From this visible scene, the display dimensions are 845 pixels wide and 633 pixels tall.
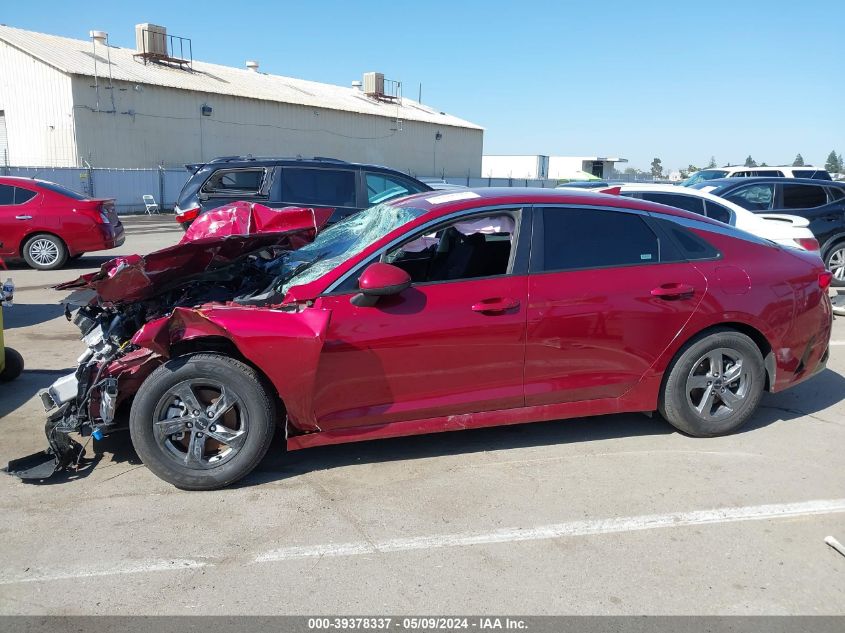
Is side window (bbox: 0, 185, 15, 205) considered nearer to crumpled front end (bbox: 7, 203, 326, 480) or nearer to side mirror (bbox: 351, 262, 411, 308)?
crumpled front end (bbox: 7, 203, 326, 480)

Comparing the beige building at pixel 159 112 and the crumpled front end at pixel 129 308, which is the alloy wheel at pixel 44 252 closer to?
the crumpled front end at pixel 129 308

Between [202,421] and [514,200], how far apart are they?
2281 mm

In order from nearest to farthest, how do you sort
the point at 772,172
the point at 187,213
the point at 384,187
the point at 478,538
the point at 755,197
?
the point at 478,538
the point at 384,187
the point at 187,213
the point at 755,197
the point at 772,172

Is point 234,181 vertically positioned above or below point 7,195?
above

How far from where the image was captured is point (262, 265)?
5.20m

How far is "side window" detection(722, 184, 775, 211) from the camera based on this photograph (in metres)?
10.8

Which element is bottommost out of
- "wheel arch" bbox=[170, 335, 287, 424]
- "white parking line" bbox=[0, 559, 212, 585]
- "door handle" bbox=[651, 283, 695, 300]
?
"white parking line" bbox=[0, 559, 212, 585]

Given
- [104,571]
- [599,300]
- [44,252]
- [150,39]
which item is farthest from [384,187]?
[150,39]

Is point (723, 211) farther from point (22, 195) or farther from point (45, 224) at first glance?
point (22, 195)

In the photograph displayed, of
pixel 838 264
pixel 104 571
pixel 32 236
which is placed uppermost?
pixel 838 264

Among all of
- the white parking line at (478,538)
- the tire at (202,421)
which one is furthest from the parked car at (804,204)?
the tire at (202,421)

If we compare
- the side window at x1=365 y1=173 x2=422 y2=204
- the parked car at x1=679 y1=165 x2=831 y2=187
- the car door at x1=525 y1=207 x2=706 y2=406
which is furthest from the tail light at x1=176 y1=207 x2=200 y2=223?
the parked car at x1=679 y1=165 x2=831 y2=187

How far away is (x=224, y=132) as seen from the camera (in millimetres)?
32969

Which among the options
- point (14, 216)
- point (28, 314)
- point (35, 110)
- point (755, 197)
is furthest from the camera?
point (35, 110)
